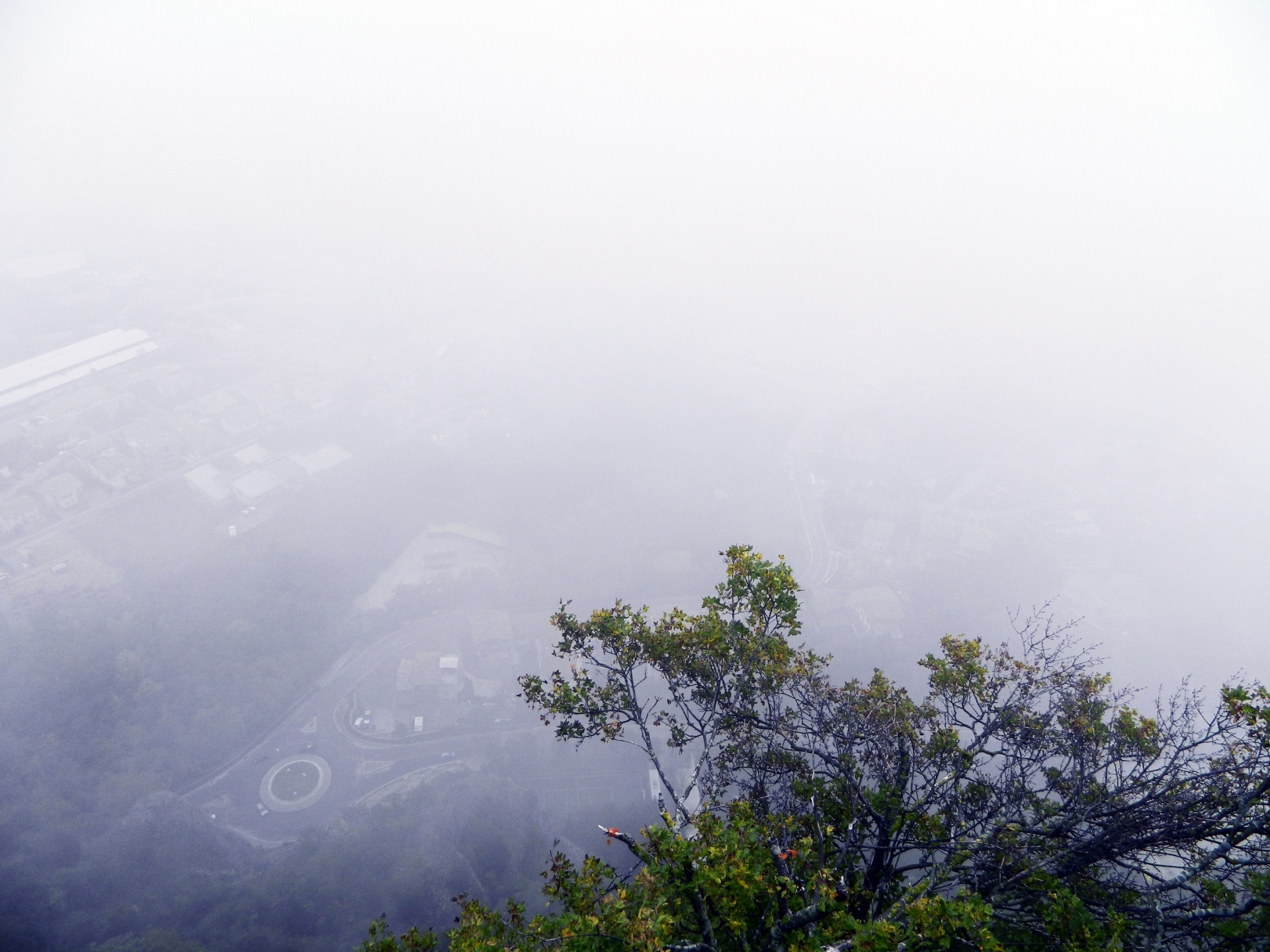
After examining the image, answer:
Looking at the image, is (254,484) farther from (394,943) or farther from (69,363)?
(394,943)

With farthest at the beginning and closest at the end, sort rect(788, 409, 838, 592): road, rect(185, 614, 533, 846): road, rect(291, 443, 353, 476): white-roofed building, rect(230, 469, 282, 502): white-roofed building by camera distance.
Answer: rect(291, 443, 353, 476): white-roofed building
rect(230, 469, 282, 502): white-roofed building
rect(788, 409, 838, 592): road
rect(185, 614, 533, 846): road

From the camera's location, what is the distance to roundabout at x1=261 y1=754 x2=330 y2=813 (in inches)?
741

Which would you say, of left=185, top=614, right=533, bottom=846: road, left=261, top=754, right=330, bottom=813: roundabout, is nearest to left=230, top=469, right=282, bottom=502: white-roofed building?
left=185, top=614, right=533, bottom=846: road

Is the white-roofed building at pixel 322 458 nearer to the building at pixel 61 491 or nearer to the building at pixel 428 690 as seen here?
the building at pixel 61 491

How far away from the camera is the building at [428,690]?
21359 millimetres

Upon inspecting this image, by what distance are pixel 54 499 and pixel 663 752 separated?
25722 mm

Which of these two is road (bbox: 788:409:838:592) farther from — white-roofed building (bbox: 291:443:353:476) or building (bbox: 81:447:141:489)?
building (bbox: 81:447:141:489)

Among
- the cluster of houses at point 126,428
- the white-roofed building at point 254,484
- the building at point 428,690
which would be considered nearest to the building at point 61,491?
the cluster of houses at point 126,428

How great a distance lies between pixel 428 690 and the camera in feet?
72.7

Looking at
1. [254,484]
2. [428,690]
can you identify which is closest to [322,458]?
[254,484]

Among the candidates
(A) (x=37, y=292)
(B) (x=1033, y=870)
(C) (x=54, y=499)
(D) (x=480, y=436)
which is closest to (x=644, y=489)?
(D) (x=480, y=436)

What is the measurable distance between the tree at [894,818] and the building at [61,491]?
2817cm

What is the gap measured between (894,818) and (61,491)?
32167 mm

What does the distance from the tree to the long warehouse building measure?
3444cm
